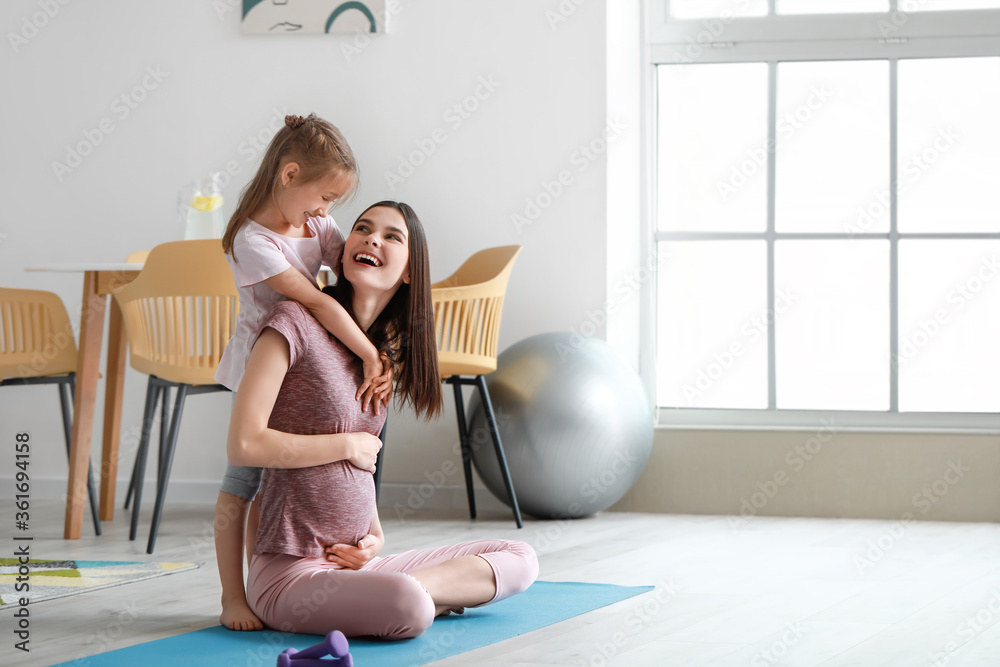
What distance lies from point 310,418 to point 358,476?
0.42ft

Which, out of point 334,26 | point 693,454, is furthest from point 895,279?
point 334,26

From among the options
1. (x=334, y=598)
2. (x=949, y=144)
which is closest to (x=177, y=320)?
(x=334, y=598)

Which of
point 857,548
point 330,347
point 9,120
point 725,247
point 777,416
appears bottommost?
point 857,548

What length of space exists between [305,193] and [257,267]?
152mm

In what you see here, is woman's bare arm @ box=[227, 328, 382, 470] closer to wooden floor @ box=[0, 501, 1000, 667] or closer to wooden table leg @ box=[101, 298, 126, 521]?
wooden floor @ box=[0, 501, 1000, 667]

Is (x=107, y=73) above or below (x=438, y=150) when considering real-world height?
above

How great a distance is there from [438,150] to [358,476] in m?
1.91

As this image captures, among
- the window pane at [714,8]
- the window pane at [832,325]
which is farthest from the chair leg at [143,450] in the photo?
the window pane at [714,8]

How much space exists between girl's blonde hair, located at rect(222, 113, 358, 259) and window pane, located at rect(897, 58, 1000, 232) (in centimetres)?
229

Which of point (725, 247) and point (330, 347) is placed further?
point (725, 247)

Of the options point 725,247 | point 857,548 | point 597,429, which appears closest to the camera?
point 857,548

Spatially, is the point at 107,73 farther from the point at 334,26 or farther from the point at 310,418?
the point at 310,418

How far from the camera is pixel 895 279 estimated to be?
3555mm

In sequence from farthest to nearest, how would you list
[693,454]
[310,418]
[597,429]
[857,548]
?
[693,454] < [597,429] < [857,548] < [310,418]
